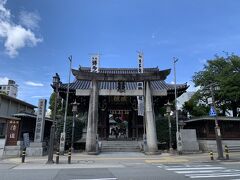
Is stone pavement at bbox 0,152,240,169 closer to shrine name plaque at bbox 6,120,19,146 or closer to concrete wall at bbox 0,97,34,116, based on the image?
shrine name plaque at bbox 6,120,19,146

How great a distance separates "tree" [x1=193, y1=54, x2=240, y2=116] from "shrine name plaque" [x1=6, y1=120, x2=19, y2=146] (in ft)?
79.5

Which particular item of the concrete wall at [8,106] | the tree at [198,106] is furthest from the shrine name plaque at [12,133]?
the tree at [198,106]

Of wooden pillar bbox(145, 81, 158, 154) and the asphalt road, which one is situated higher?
wooden pillar bbox(145, 81, 158, 154)

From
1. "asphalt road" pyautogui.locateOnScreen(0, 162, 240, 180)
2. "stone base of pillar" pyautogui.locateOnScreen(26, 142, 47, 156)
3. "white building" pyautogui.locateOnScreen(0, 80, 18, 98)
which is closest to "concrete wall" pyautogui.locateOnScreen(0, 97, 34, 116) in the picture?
"stone base of pillar" pyautogui.locateOnScreen(26, 142, 47, 156)

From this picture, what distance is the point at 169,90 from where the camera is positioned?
31.1m

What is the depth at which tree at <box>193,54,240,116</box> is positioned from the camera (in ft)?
96.9

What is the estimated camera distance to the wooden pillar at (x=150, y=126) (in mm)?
23594

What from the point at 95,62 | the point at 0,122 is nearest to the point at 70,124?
the point at 95,62

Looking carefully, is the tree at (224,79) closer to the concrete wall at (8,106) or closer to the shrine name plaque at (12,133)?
the shrine name plaque at (12,133)

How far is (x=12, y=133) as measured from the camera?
22141mm

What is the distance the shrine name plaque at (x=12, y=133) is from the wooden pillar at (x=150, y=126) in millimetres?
12674

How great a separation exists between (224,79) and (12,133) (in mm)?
25233

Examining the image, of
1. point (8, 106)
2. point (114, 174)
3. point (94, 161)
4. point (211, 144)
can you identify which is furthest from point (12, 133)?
point (211, 144)

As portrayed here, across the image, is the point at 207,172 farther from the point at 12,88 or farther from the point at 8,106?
the point at 12,88
